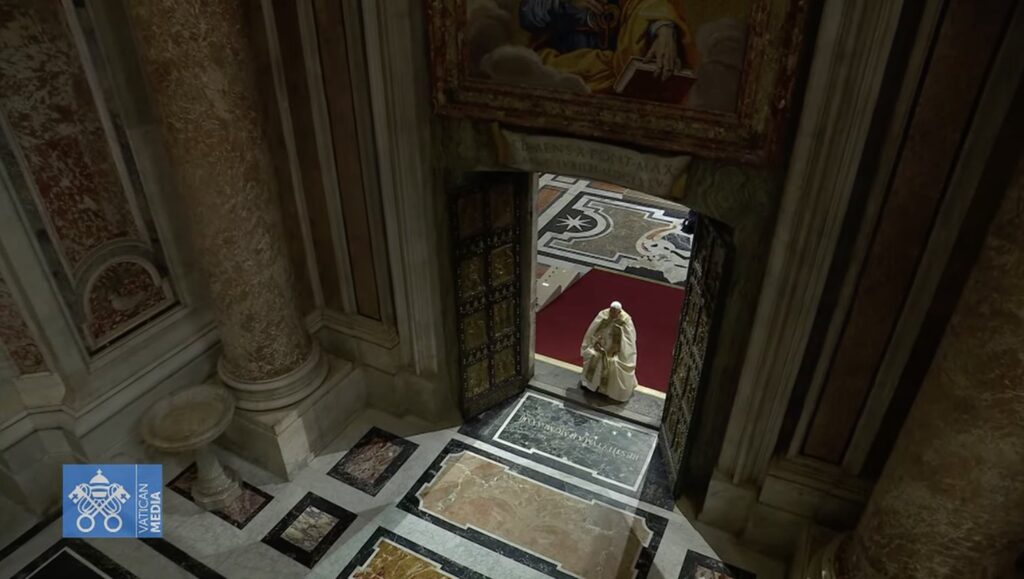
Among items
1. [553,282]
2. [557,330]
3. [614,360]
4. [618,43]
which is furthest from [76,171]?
[553,282]

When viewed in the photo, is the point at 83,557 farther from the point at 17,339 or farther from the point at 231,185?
the point at 231,185

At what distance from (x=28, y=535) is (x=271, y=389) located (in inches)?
76.1

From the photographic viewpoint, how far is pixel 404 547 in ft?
15.4

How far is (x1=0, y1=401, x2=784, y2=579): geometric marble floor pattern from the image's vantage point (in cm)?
455

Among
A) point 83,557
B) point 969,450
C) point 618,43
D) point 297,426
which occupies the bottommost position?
point 83,557

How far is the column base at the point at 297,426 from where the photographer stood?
5094 millimetres

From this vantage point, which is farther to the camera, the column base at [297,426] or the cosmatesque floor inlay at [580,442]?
the cosmatesque floor inlay at [580,442]

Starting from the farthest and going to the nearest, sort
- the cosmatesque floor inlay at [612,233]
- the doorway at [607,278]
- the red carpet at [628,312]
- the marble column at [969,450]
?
the cosmatesque floor inlay at [612,233]
the red carpet at [628,312]
the doorway at [607,278]
the marble column at [969,450]

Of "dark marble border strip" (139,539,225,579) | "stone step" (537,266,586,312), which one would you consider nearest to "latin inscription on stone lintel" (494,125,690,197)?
"dark marble border strip" (139,539,225,579)

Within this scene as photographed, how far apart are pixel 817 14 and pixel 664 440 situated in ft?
11.6

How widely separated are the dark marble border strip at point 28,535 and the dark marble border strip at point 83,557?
20cm

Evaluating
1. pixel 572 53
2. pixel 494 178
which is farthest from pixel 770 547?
pixel 572 53

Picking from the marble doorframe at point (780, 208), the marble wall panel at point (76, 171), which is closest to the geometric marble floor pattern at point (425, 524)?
the marble doorframe at point (780, 208)

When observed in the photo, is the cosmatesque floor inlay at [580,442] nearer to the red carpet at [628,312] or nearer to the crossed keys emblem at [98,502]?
the red carpet at [628,312]
